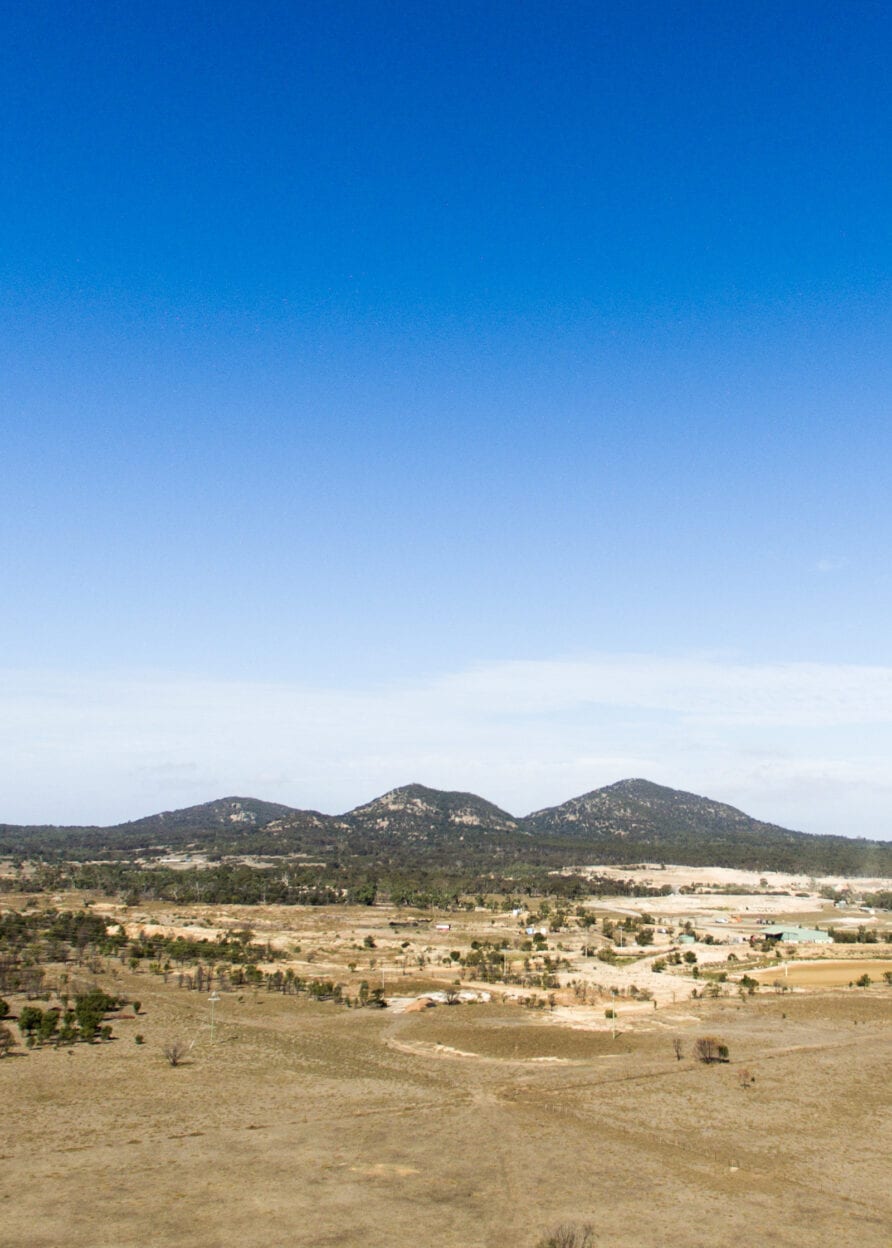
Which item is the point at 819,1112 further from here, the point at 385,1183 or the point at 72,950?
the point at 72,950

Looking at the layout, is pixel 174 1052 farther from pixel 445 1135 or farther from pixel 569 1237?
pixel 569 1237

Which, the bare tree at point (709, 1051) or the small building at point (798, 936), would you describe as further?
the small building at point (798, 936)

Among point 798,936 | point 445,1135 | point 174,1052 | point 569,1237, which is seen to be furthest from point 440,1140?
point 798,936

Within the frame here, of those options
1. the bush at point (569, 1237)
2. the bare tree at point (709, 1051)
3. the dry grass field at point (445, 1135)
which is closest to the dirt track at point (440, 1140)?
the dry grass field at point (445, 1135)

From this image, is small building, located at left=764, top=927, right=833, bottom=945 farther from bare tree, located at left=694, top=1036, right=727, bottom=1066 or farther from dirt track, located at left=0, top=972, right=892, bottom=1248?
bare tree, located at left=694, top=1036, right=727, bottom=1066

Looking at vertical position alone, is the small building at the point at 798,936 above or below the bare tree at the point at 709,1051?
below

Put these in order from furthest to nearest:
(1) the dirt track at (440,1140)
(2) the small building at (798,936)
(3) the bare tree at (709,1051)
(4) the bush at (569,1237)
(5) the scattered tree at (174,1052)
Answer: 1. (2) the small building at (798,936)
2. (3) the bare tree at (709,1051)
3. (5) the scattered tree at (174,1052)
4. (1) the dirt track at (440,1140)
5. (4) the bush at (569,1237)

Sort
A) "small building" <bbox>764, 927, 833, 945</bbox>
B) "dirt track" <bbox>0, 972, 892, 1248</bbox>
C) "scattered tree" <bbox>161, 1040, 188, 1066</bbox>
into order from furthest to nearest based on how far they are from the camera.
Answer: "small building" <bbox>764, 927, 833, 945</bbox>
"scattered tree" <bbox>161, 1040, 188, 1066</bbox>
"dirt track" <bbox>0, 972, 892, 1248</bbox>

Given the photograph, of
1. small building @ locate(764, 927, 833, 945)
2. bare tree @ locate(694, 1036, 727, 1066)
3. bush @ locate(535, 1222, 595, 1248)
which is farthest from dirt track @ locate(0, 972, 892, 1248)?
small building @ locate(764, 927, 833, 945)

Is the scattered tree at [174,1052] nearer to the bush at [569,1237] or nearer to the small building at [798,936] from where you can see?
the bush at [569,1237]
